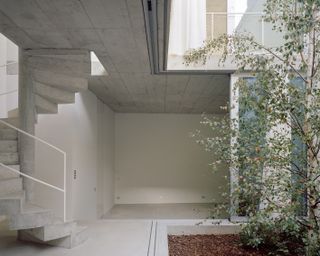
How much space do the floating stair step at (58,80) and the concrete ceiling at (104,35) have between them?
0.39m

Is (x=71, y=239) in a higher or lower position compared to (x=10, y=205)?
lower

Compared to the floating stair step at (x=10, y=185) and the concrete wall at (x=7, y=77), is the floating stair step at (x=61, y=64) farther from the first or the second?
the concrete wall at (x=7, y=77)

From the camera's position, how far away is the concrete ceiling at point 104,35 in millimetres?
3066

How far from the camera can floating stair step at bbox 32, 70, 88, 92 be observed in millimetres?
4402

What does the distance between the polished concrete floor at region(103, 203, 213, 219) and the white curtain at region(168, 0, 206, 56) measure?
14.3 ft

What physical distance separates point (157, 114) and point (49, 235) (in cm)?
731

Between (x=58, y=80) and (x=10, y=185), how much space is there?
1.59 meters

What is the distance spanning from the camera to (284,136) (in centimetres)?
357

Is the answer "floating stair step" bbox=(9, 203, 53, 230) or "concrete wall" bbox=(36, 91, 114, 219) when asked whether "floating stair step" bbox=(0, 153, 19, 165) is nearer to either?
"floating stair step" bbox=(9, 203, 53, 230)

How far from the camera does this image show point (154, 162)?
10.5 meters

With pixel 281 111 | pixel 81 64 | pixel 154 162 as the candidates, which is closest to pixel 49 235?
pixel 81 64

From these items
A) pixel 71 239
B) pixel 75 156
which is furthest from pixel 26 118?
pixel 71 239

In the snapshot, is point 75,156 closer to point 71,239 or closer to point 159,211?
point 71,239

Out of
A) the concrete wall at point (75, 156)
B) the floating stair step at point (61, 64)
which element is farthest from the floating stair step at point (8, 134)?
the concrete wall at point (75, 156)
